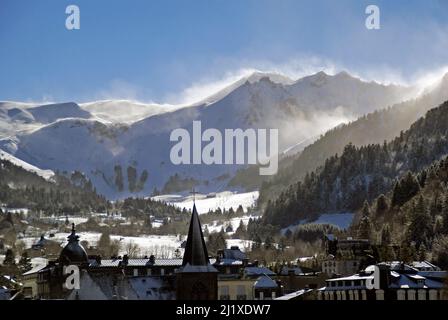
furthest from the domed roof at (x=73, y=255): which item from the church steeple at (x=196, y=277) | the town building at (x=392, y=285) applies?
the church steeple at (x=196, y=277)

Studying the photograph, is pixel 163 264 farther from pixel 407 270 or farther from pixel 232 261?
pixel 407 270

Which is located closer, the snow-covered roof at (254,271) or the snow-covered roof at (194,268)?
the snow-covered roof at (194,268)

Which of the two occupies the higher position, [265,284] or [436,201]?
[436,201]

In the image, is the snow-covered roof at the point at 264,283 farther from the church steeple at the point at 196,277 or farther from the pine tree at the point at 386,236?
the pine tree at the point at 386,236

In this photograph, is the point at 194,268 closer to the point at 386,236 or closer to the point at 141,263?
the point at 141,263

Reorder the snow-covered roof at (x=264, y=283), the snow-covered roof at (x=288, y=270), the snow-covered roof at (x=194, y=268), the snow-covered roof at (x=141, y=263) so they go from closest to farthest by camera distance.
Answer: the snow-covered roof at (x=194, y=268)
the snow-covered roof at (x=264, y=283)
the snow-covered roof at (x=141, y=263)
the snow-covered roof at (x=288, y=270)

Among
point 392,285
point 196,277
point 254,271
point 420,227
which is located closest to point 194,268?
point 196,277

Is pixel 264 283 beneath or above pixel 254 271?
beneath

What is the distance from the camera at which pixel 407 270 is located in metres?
105

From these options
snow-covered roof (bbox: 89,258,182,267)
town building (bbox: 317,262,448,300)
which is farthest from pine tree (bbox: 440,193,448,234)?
town building (bbox: 317,262,448,300)
